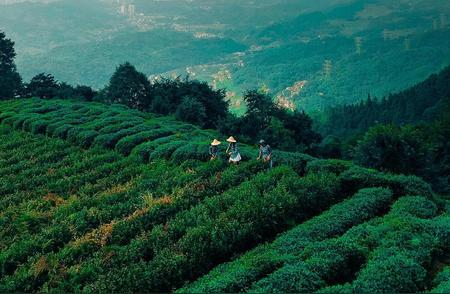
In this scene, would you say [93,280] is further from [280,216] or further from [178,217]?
[280,216]

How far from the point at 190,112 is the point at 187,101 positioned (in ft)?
5.01

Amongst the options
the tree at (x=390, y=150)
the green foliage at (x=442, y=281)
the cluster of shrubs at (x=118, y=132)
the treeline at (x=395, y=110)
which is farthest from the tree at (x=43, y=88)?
the treeline at (x=395, y=110)

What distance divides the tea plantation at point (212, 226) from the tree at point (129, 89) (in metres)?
39.1

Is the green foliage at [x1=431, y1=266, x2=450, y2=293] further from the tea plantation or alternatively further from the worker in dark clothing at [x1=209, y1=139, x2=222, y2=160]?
the worker in dark clothing at [x1=209, y1=139, x2=222, y2=160]

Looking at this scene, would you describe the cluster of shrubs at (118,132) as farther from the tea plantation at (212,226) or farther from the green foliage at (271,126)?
the green foliage at (271,126)

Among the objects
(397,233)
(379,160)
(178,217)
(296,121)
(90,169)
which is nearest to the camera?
(397,233)

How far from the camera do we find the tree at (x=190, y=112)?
58.7 meters

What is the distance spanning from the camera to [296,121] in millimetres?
69750

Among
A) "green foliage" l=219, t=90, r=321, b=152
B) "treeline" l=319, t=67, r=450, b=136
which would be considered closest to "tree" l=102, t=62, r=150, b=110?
"green foliage" l=219, t=90, r=321, b=152

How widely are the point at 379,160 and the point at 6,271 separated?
28436 mm

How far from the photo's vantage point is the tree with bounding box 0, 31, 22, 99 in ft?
254

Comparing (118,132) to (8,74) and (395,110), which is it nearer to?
(8,74)

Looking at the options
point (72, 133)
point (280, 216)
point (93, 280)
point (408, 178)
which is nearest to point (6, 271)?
point (93, 280)

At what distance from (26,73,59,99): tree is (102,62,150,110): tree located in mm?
7208
